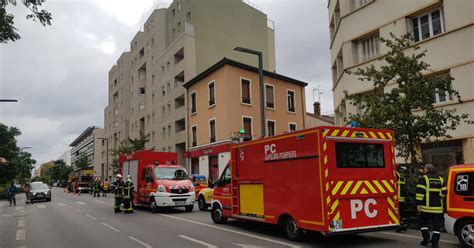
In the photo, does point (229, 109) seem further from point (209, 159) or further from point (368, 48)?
point (368, 48)

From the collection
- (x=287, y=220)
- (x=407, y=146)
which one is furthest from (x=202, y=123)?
(x=287, y=220)

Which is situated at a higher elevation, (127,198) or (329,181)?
(329,181)

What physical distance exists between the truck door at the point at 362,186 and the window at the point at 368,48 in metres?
13.9

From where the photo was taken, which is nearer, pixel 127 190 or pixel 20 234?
pixel 20 234

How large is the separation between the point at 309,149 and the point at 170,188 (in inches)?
391

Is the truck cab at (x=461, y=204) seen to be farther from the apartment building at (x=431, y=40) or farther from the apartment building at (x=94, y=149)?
the apartment building at (x=94, y=149)

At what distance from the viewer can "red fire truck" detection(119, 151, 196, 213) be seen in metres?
18.0

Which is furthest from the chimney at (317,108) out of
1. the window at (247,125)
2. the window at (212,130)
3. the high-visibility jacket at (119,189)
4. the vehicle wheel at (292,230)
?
the vehicle wheel at (292,230)

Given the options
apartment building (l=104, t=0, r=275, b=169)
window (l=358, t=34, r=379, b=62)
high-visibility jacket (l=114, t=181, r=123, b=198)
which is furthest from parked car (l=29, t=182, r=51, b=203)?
window (l=358, t=34, r=379, b=62)

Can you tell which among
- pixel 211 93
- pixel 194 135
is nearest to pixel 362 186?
pixel 211 93

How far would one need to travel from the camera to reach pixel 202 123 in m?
37.4

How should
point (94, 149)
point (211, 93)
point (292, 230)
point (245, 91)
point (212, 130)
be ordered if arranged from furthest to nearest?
point (94, 149)
point (211, 93)
point (245, 91)
point (212, 130)
point (292, 230)

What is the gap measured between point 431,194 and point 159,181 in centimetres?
1231

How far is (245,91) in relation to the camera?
36344 millimetres
